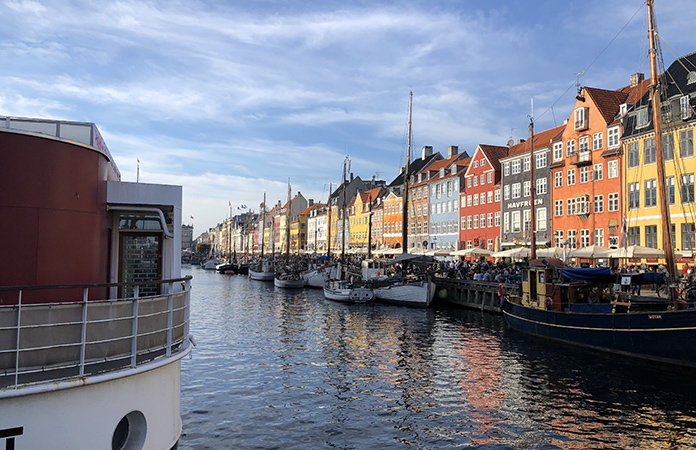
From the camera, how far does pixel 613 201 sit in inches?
1833

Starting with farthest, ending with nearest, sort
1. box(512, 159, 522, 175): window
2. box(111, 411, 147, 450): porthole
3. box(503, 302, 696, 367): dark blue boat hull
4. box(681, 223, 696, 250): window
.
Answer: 1. box(512, 159, 522, 175): window
2. box(681, 223, 696, 250): window
3. box(503, 302, 696, 367): dark blue boat hull
4. box(111, 411, 147, 450): porthole

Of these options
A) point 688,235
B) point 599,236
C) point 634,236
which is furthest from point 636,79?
point 688,235

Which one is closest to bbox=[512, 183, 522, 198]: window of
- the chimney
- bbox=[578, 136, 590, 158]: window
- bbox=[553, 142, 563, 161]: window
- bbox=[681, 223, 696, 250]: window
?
bbox=[553, 142, 563, 161]: window

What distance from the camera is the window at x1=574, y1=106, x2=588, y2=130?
5003 centimetres

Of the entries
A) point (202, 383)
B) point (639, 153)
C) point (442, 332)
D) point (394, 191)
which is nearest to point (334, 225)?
point (394, 191)

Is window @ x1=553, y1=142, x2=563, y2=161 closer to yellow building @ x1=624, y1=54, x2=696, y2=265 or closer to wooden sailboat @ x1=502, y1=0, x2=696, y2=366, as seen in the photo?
yellow building @ x1=624, y1=54, x2=696, y2=265

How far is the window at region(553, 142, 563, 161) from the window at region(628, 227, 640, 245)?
12.2 meters

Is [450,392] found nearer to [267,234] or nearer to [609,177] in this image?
[609,177]

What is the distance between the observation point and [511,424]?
14.7 meters

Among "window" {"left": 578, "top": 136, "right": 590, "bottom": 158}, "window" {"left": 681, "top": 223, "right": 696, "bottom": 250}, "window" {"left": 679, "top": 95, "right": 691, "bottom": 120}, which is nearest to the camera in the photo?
"window" {"left": 681, "top": 223, "right": 696, "bottom": 250}

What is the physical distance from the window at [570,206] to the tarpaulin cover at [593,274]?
26.9 m

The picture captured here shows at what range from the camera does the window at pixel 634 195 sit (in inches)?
1719

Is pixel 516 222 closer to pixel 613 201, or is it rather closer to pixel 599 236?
pixel 599 236

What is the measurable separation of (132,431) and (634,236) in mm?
44652
